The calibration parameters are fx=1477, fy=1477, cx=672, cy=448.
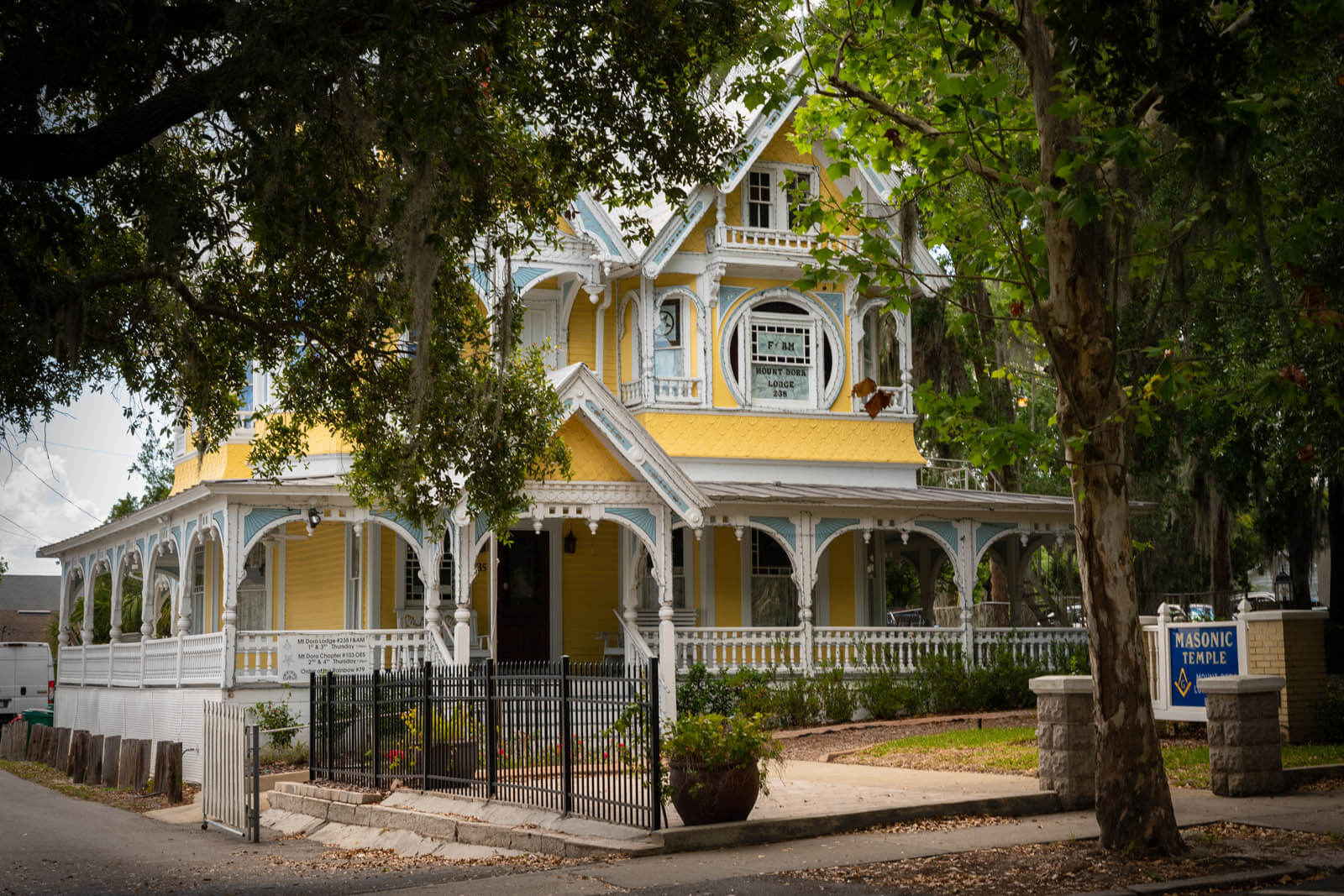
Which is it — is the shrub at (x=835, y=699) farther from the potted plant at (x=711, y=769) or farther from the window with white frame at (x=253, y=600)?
the potted plant at (x=711, y=769)

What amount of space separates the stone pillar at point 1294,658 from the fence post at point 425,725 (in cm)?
926

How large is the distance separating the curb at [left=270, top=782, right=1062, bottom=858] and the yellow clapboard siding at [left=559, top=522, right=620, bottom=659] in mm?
11593

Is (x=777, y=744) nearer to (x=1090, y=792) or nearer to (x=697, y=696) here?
(x=1090, y=792)

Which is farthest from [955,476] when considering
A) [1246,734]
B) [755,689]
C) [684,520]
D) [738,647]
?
[1246,734]

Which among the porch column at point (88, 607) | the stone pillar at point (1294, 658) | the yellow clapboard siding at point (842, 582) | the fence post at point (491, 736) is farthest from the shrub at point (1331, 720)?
the porch column at point (88, 607)

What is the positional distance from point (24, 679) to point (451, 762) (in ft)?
95.2

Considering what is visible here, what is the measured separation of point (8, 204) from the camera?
10.3 m

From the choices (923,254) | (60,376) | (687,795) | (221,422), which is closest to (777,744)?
(687,795)

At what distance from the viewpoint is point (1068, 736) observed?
1341 cm

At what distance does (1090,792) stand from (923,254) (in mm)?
14721

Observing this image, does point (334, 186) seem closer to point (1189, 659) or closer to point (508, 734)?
point (508, 734)

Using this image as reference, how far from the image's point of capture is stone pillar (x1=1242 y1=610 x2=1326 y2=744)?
16.8 m

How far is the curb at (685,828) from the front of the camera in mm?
11672

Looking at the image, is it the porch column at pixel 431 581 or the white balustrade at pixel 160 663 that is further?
the white balustrade at pixel 160 663
